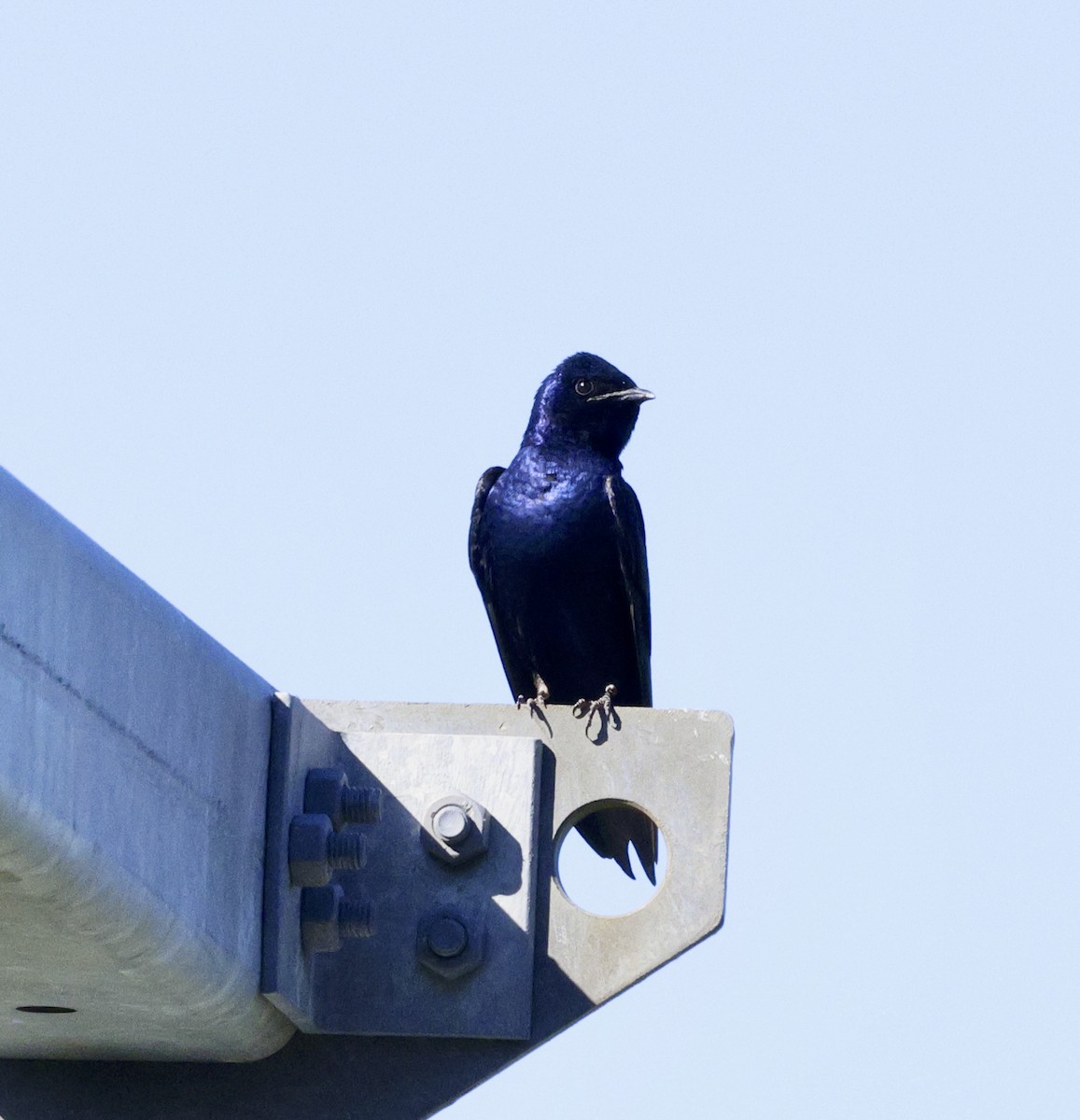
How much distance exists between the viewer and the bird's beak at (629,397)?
7.20 meters

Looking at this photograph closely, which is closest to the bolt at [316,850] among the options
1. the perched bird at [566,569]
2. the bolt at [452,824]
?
the bolt at [452,824]

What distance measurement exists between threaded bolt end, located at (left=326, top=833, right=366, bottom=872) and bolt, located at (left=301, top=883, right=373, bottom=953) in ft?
0.26

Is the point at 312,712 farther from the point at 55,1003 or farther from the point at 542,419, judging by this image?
the point at 542,419

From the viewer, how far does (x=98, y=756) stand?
3.38m

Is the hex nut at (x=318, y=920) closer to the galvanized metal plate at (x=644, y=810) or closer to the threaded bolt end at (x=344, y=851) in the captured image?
the threaded bolt end at (x=344, y=851)

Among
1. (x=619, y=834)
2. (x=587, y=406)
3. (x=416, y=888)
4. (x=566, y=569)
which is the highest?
(x=587, y=406)

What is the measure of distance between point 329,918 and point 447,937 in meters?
0.25

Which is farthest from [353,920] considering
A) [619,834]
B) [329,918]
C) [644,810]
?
[619,834]

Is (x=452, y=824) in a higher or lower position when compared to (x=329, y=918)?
higher

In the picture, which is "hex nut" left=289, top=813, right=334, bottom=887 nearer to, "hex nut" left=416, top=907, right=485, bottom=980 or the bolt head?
the bolt head

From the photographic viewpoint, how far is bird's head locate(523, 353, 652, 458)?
7.14 meters

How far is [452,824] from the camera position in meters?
4.45

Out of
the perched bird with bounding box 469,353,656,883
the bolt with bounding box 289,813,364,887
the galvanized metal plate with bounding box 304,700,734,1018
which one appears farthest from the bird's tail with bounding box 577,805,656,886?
the bolt with bounding box 289,813,364,887

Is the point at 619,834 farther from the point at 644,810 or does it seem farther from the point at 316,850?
the point at 316,850
